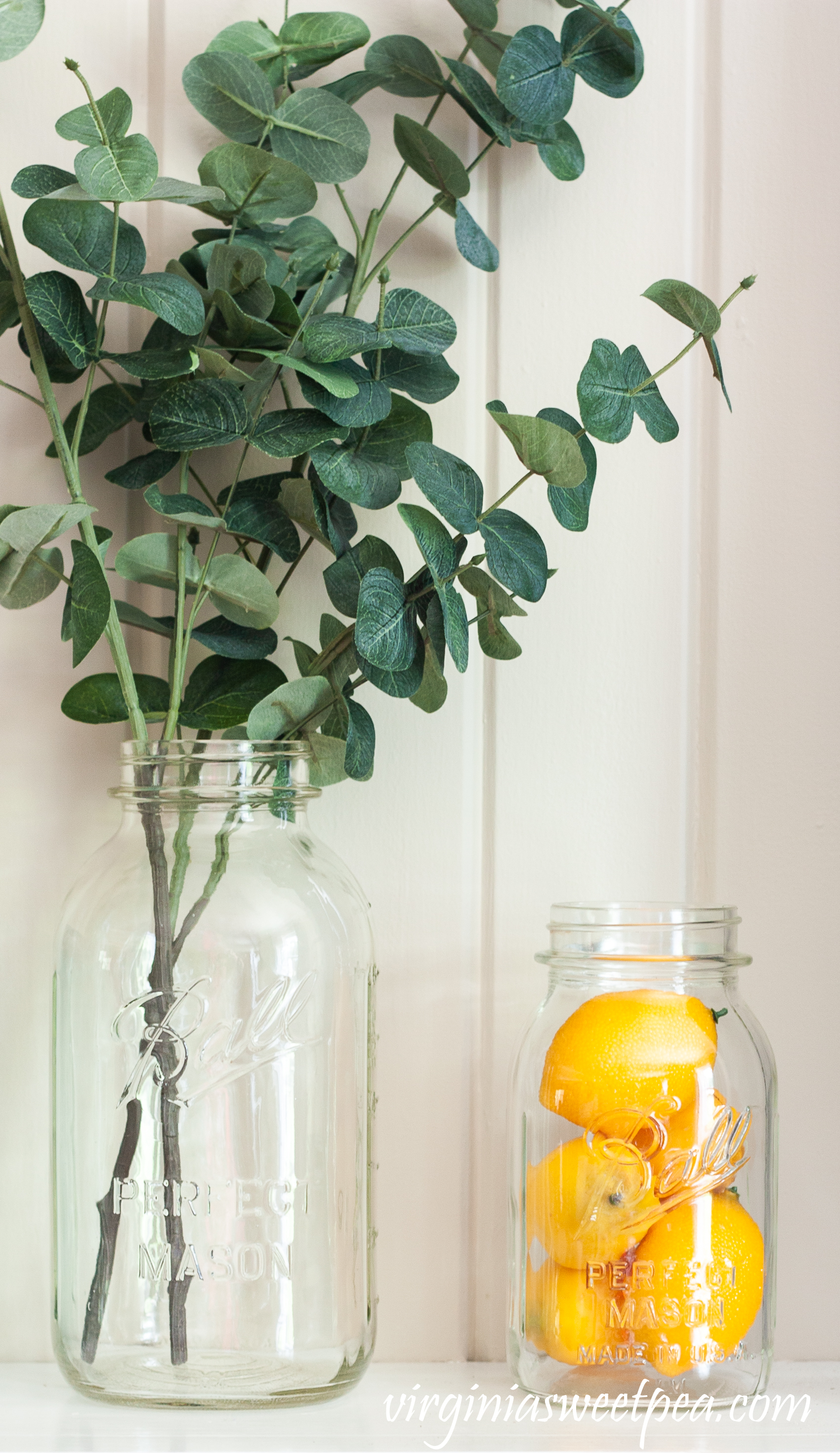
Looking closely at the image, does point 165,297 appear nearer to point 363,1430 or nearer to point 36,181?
point 36,181

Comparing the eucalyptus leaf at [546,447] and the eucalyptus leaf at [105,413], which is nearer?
the eucalyptus leaf at [546,447]

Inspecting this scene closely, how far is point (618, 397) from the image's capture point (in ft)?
1.72

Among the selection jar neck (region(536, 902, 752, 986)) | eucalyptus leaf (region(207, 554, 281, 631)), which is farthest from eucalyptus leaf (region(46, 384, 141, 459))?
jar neck (region(536, 902, 752, 986))

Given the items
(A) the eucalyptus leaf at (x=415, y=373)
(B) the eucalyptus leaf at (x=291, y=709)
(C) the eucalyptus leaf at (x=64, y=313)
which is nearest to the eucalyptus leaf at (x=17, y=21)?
(C) the eucalyptus leaf at (x=64, y=313)

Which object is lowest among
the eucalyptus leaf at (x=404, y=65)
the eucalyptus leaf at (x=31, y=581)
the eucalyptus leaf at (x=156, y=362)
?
the eucalyptus leaf at (x=31, y=581)

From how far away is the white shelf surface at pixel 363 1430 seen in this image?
0.50 meters

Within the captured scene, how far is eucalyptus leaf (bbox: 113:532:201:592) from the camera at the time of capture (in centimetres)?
55

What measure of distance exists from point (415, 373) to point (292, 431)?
8 centimetres

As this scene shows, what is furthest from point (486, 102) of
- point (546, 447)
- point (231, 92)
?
point (546, 447)

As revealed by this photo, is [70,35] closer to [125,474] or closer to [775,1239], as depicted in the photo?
[125,474]

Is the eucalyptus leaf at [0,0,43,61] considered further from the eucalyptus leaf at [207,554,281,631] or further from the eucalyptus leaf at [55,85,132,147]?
the eucalyptus leaf at [207,554,281,631]

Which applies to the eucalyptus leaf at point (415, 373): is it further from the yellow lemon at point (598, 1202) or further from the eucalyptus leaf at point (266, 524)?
the yellow lemon at point (598, 1202)

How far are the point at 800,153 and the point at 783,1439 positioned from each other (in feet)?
2.12

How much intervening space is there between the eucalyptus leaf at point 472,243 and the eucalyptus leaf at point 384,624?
20 centimetres
